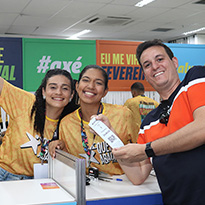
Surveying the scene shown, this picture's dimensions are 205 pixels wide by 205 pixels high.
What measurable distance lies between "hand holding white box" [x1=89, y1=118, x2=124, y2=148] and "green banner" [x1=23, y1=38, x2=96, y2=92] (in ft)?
4.52

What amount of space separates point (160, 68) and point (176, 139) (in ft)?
1.86

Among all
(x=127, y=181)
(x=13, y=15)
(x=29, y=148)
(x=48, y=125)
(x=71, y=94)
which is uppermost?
(x=13, y=15)

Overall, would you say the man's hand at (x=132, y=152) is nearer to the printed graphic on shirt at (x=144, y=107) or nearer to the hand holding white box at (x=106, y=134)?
the hand holding white box at (x=106, y=134)

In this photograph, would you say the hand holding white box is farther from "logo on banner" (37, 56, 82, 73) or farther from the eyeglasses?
"logo on banner" (37, 56, 82, 73)

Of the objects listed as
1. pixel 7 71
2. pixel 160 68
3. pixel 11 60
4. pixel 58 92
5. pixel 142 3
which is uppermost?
pixel 142 3

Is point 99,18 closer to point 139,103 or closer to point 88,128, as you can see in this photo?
point 139,103

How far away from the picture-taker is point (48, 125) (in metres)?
2.50

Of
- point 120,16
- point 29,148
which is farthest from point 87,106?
point 120,16

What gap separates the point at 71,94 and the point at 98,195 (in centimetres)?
98

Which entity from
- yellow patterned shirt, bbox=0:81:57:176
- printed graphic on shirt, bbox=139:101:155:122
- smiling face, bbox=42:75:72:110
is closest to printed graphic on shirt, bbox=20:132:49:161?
yellow patterned shirt, bbox=0:81:57:176

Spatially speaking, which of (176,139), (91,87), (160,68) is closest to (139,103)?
(91,87)

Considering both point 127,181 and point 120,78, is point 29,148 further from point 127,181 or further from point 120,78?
point 120,78

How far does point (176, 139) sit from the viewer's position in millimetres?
1512

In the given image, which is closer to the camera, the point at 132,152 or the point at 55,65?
the point at 132,152
